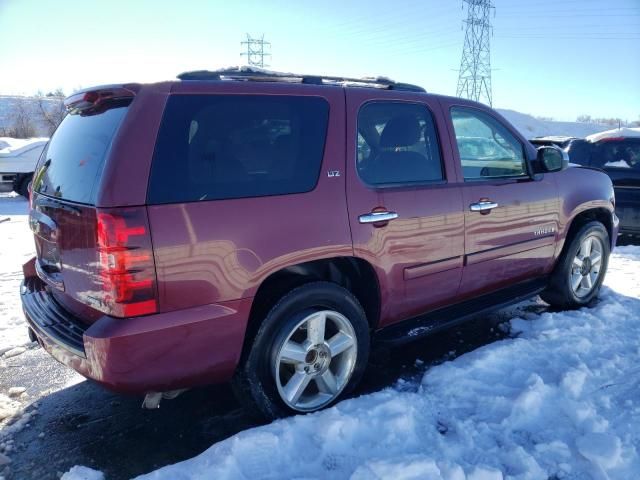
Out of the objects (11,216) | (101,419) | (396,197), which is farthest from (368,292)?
(11,216)

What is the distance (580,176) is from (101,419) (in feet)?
13.9

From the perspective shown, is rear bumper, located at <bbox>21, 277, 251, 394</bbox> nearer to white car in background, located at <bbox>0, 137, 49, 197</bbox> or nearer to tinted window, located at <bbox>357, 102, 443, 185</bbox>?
tinted window, located at <bbox>357, 102, 443, 185</bbox>

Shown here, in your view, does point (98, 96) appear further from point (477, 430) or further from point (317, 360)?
point (477, 430)

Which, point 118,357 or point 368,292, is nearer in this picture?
point 118,357

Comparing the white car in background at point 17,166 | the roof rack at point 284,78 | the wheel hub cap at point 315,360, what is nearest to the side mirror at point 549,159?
the roof rack at point 284,78

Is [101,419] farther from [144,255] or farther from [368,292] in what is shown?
[368,292]

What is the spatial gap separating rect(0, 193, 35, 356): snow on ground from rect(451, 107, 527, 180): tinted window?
12.1ft

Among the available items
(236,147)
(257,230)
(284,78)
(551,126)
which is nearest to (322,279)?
(257,230)

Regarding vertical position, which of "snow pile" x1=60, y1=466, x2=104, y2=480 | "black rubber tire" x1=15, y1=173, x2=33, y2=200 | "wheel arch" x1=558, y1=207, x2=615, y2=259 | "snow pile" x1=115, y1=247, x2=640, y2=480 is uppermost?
"wheel arch" x1=558, y1=207, x2=615, y2=259

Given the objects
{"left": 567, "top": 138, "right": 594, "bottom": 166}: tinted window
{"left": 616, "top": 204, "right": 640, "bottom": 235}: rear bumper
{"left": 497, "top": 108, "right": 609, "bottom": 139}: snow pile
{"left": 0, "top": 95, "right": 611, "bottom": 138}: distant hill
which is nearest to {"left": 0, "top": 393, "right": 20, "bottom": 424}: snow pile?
{"left": 616, "top": 204, "right": 640, "bottom": 235}: rear bumper

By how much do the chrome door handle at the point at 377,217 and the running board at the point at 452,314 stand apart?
30.2 inches

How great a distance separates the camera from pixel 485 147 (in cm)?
403

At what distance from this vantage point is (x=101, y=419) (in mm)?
3055

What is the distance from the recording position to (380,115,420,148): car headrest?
10.9ft
